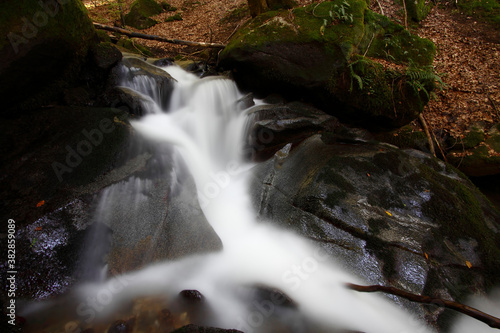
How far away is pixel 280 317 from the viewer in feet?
8.82

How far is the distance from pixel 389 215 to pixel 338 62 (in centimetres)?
380

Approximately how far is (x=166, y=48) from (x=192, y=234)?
31.1 ft

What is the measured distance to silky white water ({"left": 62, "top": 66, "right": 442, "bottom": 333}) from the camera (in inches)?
106

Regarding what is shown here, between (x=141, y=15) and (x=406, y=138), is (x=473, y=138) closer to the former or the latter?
(x=406, y=138)

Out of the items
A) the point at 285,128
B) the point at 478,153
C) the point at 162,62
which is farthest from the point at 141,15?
the point at 478,153

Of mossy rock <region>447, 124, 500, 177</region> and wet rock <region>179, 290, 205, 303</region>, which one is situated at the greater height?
wet rock <region>179, 290, 205, 303</region>
